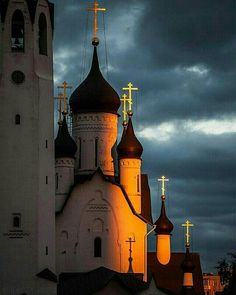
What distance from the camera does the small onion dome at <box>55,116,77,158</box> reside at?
5284cm

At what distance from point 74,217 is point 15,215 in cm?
1003

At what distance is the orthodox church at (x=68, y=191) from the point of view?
4234 cm

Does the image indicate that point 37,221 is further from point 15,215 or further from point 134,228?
point 134,228

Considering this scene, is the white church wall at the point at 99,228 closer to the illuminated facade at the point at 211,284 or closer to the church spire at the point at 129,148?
the church spire at the point at 129,148

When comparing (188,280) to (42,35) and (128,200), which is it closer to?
(128,200)

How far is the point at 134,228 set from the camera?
172 feet

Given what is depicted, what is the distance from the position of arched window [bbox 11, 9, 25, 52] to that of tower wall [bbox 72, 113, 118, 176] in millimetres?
10618

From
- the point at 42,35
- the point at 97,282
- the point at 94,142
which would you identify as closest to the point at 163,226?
the point at 94,142

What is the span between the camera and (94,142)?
54.2 meters

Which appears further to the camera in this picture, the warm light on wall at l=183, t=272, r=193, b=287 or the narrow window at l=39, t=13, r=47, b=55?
the warm light on wall at l=183, t=272, r=193, b=287

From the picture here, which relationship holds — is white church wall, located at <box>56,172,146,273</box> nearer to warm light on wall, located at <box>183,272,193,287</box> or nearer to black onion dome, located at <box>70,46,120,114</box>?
black onion dome, located at <box>70,46,120,114</box>

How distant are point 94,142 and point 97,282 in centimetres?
890

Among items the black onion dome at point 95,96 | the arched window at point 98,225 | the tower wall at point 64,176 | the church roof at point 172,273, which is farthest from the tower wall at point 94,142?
the church roof at point 172,273

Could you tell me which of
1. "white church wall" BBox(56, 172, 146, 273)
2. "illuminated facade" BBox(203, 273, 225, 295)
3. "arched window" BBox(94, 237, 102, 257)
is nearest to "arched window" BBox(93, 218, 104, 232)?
"white church wall" BBox(56, 172, 146, 273)
